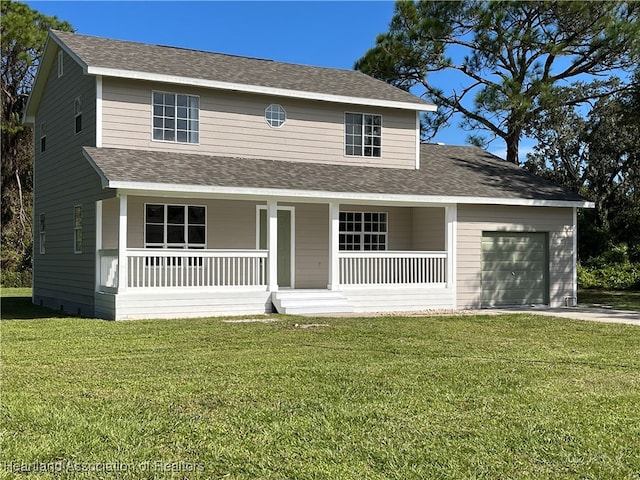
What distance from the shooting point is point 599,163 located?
3506 centimetres

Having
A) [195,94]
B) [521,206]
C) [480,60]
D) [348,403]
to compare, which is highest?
[480,60]

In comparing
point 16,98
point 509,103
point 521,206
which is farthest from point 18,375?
point 16,98

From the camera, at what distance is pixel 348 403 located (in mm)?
6352

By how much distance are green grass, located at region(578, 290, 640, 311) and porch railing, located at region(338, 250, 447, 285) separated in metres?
4.89

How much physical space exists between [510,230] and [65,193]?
443 inches

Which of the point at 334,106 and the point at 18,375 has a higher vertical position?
the point at 334,106

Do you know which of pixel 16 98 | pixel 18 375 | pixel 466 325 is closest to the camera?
pixel 18 375

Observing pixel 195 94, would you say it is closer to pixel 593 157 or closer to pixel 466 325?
pixel 466 325

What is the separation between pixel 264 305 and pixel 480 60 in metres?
17.1

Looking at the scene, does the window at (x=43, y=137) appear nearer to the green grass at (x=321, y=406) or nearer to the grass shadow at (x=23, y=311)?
the grass shadow at (x=23, y=311)

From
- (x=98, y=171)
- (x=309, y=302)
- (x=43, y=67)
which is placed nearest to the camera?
(x=98, y=171)

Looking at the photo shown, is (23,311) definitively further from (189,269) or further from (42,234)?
(189,269)

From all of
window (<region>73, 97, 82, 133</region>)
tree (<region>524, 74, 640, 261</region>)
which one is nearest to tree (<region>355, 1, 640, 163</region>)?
tree (<region>524, 74, 640, 261</region>)

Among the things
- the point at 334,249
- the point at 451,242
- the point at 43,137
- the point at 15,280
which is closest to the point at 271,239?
the point at 334,249
